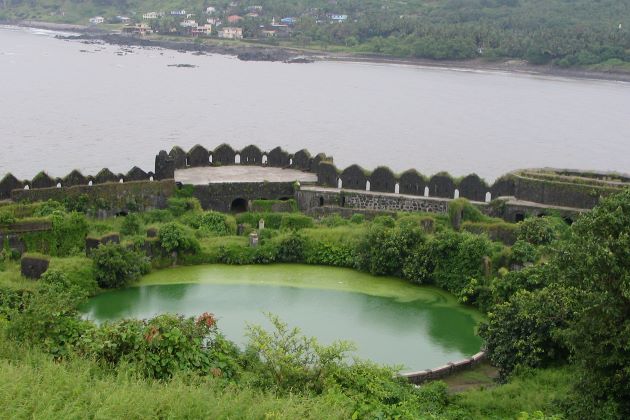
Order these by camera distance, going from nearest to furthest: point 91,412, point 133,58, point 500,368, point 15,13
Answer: point 91,412, point 500,368, point 133,58, point 15,13

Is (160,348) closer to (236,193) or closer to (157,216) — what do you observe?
(157,216)

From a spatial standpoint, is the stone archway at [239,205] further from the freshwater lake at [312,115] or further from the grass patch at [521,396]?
the grass patch at [521,396]

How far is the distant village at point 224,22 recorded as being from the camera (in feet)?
386

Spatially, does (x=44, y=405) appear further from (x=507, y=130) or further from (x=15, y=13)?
(x=15, y=13)

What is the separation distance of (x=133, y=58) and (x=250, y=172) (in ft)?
229

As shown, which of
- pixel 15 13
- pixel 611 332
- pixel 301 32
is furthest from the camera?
pixel 15 13

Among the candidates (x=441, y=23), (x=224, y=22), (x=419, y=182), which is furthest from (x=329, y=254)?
(x=224, y=22)

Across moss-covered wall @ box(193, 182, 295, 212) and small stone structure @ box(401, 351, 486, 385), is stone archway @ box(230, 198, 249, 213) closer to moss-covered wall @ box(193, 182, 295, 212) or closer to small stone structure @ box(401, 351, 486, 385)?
moss-covered wall @ box(193, 182, 295, 212)

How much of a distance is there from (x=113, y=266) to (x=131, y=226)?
12.3 ft

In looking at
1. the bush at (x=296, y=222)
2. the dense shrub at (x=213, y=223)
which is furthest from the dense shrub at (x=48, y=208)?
the bush at (x=296, y=222)

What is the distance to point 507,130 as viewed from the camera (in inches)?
2347

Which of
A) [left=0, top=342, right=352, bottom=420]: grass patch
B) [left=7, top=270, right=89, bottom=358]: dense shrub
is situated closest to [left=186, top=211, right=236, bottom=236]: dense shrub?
[left=7, top=270, right=89, bottom=358]: dense shrub

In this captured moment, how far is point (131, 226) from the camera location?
27828mm

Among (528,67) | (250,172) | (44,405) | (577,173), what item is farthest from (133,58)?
(44,405)
